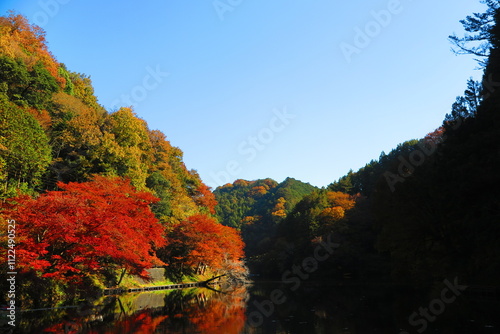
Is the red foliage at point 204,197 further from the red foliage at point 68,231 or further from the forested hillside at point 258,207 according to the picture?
the red foliage at point 68,231

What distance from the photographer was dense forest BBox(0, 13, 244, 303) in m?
14.7

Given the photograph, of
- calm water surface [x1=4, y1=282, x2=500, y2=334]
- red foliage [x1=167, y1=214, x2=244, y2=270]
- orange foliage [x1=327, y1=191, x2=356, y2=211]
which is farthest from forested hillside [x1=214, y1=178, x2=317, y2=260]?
calm water surface [x1=4, y1=282, x2=500, y2=334]

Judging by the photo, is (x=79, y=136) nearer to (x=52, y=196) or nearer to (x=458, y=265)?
(x=52, y=196)

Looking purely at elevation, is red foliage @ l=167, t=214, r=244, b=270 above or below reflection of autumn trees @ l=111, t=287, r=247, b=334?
above

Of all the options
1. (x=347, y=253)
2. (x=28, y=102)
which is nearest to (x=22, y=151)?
(x=28, y=102)

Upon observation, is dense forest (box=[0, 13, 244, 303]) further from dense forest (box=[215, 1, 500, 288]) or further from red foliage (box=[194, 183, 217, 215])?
dense forest (box=[215, 1, 500, 288])

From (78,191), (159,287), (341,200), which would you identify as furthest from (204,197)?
(78,191)

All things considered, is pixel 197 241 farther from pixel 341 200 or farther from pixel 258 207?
pixel 258 207

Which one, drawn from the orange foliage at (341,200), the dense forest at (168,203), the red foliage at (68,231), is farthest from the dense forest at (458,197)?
the orange foliage at (341,200)

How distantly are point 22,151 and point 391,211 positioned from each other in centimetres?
2040

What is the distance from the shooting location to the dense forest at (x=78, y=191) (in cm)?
1467

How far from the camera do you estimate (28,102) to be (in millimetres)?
25250

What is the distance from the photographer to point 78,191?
17906mm

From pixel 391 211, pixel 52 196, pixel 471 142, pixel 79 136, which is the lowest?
pixel 391 211
